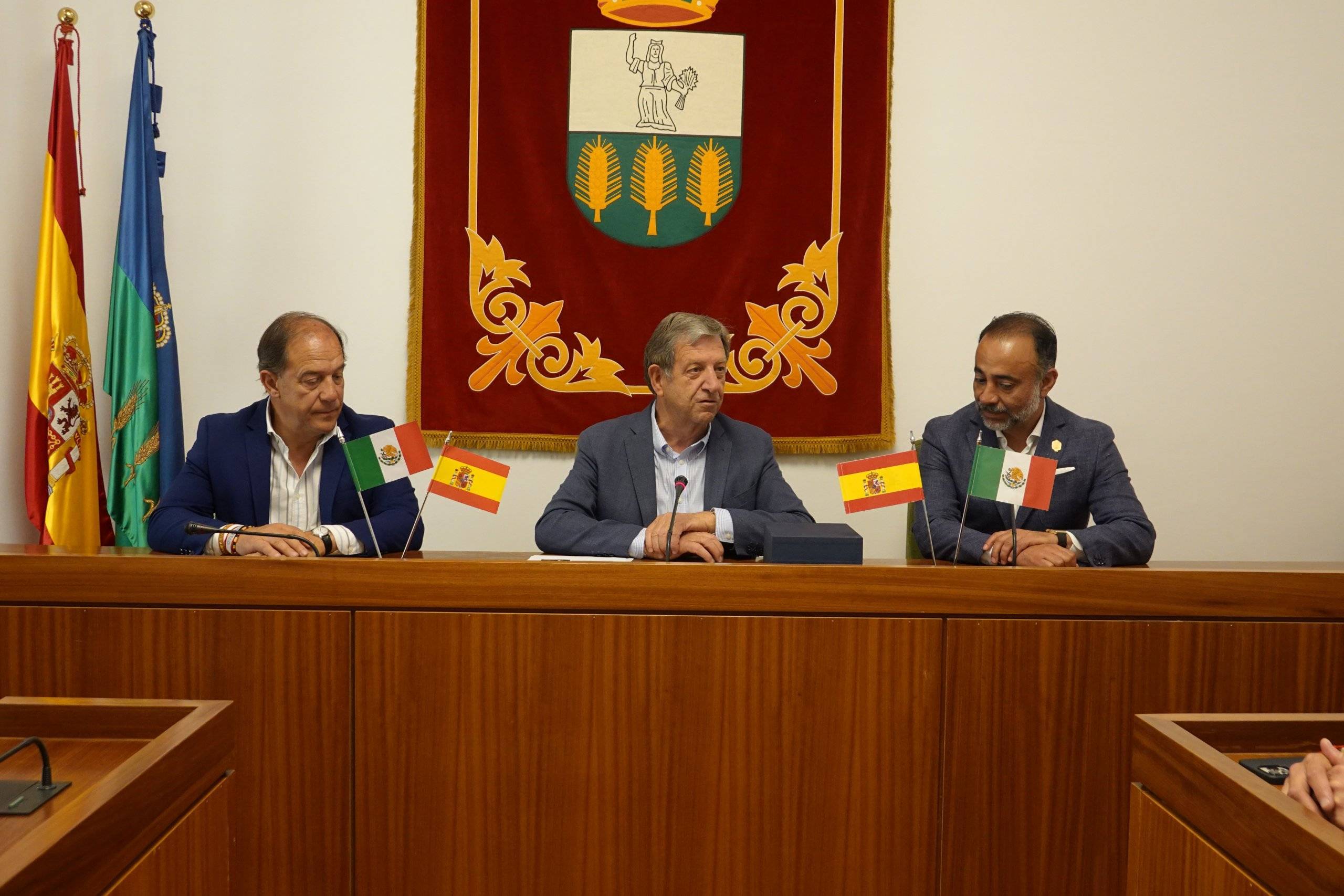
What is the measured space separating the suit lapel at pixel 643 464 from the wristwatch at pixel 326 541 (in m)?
0.73

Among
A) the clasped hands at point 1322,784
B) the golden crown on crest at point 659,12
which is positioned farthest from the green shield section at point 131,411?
the clasped hands at point 1322,784

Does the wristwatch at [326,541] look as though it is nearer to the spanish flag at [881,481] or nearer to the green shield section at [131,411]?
the spanish flag at [881,481]

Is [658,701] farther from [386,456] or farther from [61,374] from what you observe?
Result: [61,374]

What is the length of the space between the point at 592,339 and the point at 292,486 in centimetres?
129

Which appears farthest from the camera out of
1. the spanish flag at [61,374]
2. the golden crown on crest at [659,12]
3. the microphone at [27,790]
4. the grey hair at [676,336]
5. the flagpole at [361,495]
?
the golden crown on crest at [659,12]

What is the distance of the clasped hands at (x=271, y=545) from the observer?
2.21 m

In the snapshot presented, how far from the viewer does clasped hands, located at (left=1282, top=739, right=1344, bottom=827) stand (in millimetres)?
1062

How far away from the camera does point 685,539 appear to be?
7.58 feet

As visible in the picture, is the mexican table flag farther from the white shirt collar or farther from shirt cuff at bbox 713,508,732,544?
the white shirt collar

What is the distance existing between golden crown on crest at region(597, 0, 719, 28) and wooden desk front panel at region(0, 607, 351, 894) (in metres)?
2.42

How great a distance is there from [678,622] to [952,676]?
531 millimetres

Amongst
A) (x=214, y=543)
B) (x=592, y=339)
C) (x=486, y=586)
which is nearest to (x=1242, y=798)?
(x=486, y=586)

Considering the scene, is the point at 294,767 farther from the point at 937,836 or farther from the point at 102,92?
the point at 102,92

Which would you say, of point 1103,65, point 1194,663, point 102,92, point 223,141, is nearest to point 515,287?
point 223,141
